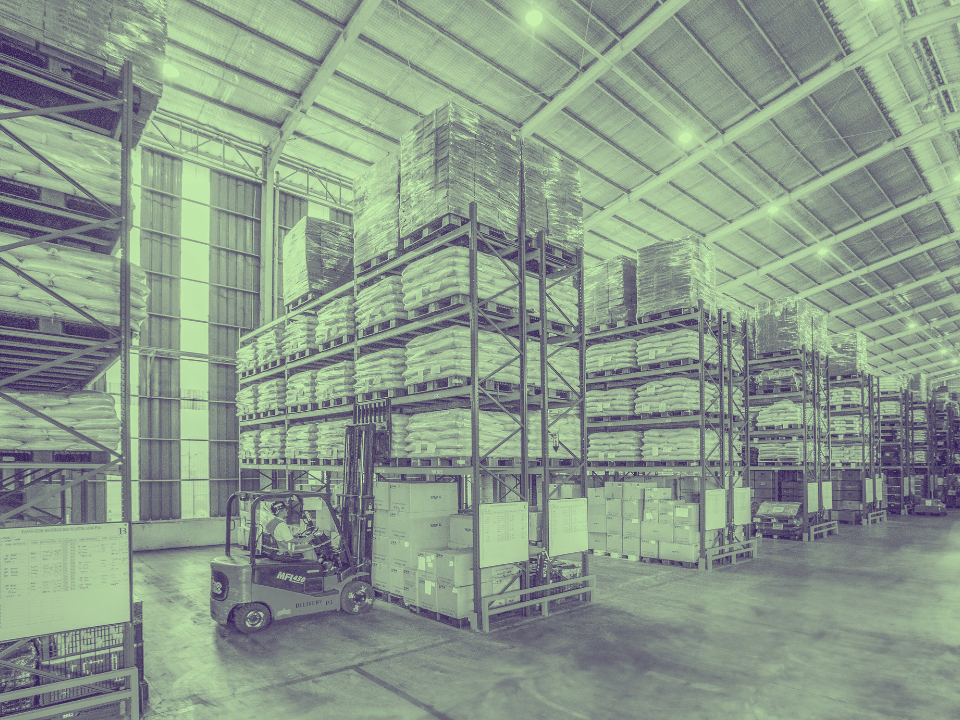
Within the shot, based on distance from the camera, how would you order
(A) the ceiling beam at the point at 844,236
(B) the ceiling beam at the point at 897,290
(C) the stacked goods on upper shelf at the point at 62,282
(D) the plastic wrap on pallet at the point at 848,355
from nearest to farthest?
1. (C) the stacked goods on upper shelf at the point at 62,282
2. (D) the plastic wrap on pallet at the point at 848,355
3. (A) the ceiling beam at the point at 844,236
4. (B) the ceiling beam at the point at 897,290

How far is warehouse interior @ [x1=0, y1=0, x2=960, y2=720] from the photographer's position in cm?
453

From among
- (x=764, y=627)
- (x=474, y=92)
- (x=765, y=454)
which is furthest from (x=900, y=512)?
(x=474, y=92)

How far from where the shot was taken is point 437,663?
17.8ft

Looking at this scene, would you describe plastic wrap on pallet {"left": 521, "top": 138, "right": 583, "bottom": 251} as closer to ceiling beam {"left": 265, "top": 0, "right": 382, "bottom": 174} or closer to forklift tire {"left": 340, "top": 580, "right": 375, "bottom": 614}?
forklift tire {"left": 340, "top": 580, "right": 375, "bottom": 614}

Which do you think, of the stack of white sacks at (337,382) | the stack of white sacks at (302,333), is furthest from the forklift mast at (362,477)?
the stack of white sacks at (302,333)

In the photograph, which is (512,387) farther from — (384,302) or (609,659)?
(609,659)

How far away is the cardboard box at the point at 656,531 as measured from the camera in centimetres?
1030

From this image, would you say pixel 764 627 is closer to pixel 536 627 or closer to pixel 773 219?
pixel 536 627

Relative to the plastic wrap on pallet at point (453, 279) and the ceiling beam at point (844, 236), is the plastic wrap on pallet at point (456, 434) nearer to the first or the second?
the plastic wrap on pallet at point (453, 279)

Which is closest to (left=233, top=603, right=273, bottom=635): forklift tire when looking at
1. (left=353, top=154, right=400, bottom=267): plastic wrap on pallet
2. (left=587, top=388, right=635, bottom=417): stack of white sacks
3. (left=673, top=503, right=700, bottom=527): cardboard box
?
(left=353, top=154, right=400, bottom=267): plastic wrap on pallet

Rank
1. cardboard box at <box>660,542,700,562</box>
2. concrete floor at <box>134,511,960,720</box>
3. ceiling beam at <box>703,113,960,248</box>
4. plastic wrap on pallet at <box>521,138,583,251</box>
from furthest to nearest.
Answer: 1. ceiling beam at <box>703,113,960,248</box>
2. cardboard box at <box>660,542,700,562</box>
3. plastic wrap on pallet at <box>521,138,583,251</box>
4. concrete floor at <box>134,511,960,720</box>

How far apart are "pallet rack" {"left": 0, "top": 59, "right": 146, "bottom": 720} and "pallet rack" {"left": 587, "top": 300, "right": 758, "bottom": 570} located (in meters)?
8.20

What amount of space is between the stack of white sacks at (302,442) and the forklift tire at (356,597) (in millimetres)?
3976

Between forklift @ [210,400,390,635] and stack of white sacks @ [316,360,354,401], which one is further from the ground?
stack of white sacks @ [316,360,354,401]
